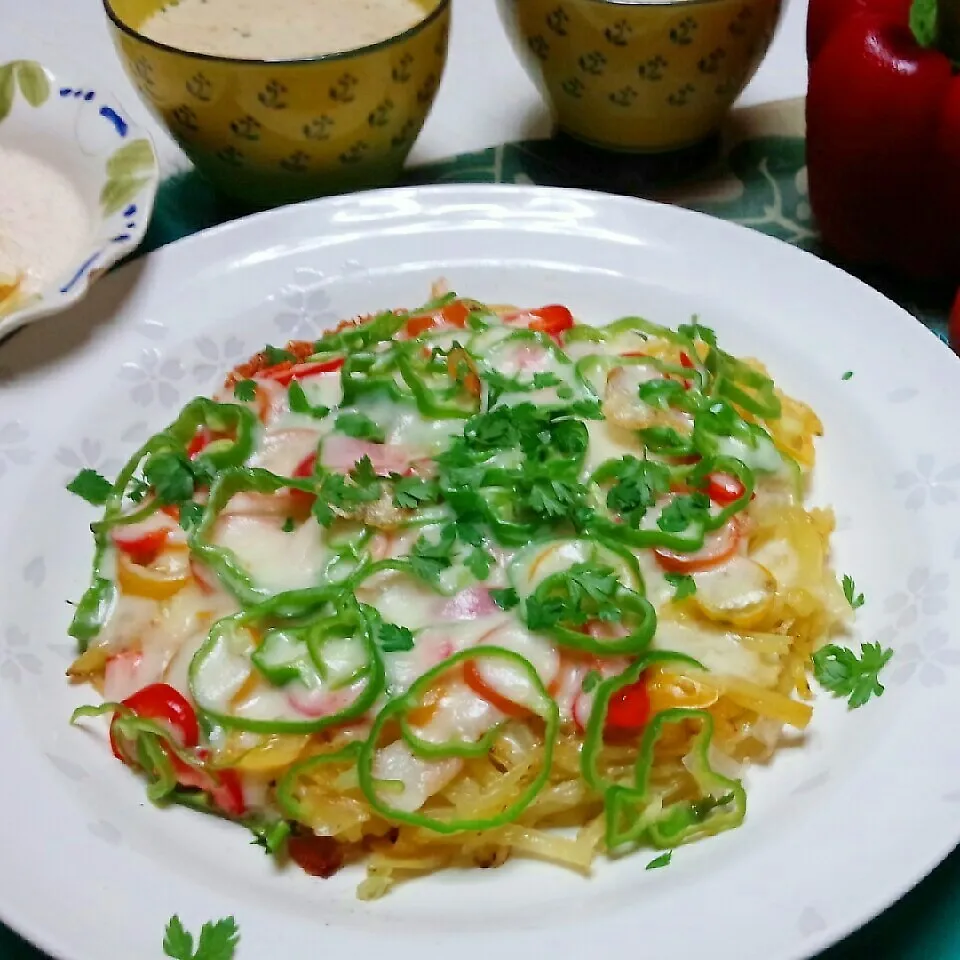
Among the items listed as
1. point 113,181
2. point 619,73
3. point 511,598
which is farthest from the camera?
point 619,73

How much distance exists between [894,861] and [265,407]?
121cm

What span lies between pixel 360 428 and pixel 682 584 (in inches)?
22.9

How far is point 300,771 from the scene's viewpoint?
1419 mm

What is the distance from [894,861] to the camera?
123cm

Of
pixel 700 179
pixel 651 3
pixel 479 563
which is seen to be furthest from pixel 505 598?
pixel 700 179

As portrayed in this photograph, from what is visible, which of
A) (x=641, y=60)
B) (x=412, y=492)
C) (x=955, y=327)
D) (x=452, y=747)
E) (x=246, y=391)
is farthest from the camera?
(x=641, y=60)

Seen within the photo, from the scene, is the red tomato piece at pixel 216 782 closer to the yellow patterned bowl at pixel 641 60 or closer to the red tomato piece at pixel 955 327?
the red tomato piece at pixel 955 327

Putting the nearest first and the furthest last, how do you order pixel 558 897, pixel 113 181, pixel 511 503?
1. pixel 558 897
2. pixel 511 503
3. pixel 113 181

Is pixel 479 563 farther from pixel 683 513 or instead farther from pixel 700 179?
pixel 700 179

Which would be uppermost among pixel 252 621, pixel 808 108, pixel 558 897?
pixel 808 108

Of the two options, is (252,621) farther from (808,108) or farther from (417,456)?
(808,108)

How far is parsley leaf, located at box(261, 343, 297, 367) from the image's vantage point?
2.01 metres

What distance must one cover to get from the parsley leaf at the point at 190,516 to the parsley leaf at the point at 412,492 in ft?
1.02

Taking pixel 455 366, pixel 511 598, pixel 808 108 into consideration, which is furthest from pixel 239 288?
pixel 808 108
